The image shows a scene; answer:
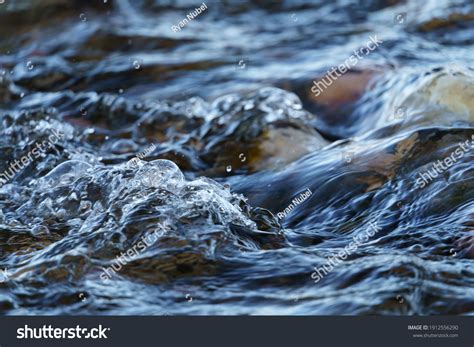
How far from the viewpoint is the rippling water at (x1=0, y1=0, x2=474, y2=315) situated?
377 cm

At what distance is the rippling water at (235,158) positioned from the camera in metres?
3.77

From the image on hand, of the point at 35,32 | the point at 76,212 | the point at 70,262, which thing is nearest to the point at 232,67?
the point at 35,32

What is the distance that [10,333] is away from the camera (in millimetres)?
3461

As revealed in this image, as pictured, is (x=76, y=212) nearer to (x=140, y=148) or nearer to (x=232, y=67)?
(x=140, y=148)

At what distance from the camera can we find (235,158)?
5801 millimetres

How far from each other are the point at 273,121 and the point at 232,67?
51.9 inches

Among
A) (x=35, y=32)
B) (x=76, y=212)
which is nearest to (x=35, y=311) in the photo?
(x=76, y=212)

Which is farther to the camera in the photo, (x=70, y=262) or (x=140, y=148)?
(x=140, y=148)

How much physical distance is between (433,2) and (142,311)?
5444mm

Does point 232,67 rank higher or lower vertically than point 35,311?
lower

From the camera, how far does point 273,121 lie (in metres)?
6.10

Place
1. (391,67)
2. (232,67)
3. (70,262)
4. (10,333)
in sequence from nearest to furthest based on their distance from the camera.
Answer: (10,333)
(70,262)
(391,67)
(232,67)

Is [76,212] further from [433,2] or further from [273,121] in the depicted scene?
[433,2]

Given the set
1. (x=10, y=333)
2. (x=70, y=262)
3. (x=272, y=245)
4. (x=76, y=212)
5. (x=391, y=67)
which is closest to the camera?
(x=10, y=333)
